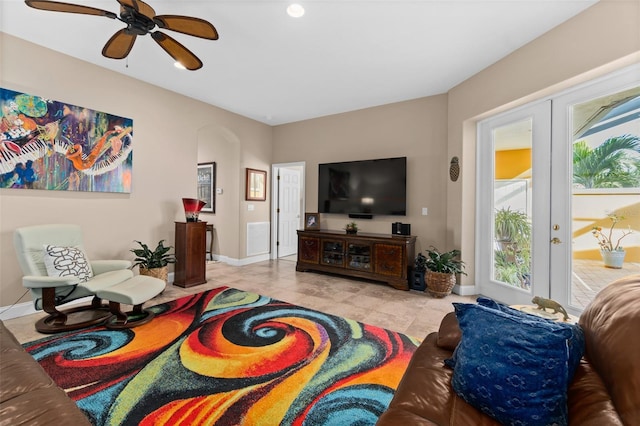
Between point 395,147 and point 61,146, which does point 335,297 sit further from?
point 61,146

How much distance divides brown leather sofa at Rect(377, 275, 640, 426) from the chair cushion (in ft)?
9.80

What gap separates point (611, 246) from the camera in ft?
7.79

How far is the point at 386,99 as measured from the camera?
4.39 meters

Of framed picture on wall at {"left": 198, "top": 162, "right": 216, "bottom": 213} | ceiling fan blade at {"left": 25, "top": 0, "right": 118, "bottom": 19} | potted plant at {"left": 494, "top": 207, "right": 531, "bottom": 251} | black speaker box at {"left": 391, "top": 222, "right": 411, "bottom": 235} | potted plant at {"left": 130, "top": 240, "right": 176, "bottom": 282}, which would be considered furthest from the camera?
framed picture on wall at {"left": 198, "top": 162, "right": 216, "bottom": 213}

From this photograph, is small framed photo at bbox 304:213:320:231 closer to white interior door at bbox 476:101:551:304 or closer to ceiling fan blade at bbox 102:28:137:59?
white interior door at bbox 476:101:551:304

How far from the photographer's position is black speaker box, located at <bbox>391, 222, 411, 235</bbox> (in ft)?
14.0

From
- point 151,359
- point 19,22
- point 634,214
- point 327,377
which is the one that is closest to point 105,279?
point 151,359

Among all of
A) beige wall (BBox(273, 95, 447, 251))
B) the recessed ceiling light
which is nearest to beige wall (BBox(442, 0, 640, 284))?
beige wall (BBox(273, 95, 447, 251))

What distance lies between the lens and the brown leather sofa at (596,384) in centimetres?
83

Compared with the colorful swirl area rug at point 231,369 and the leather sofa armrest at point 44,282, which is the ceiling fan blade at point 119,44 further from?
the colorful swirl area rug at point 231,369

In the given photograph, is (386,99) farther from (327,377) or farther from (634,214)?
(327,377)

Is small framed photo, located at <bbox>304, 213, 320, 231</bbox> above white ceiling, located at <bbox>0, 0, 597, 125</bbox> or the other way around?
the other way around

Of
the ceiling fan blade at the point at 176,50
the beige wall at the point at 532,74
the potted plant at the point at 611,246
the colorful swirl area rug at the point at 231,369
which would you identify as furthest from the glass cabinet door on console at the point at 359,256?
the ceiling fan blade at the point at 176,50

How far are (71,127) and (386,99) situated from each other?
164 inches
